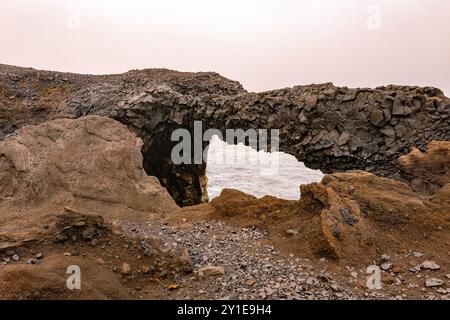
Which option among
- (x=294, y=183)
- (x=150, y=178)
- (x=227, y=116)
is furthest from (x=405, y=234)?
(x=294, y=183)

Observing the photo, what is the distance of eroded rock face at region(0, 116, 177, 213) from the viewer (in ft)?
48.6

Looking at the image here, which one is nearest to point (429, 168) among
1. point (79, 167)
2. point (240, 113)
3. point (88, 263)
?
point (88, 263)

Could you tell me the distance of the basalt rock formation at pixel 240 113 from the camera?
953 inches

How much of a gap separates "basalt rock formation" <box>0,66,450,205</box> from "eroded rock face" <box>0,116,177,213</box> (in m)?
13.6

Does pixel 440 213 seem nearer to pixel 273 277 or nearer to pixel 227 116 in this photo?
pixel 273 277

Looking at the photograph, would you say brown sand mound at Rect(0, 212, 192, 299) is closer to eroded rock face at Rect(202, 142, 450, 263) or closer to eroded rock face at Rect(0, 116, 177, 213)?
eroded rock face at Rect(202, 142, 450, 263)

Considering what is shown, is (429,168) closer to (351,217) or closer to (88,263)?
(351,217)

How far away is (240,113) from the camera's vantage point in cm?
2973

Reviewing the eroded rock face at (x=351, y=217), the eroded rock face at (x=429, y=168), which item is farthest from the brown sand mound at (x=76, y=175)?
the eroded rock face at (x=429, y=168)

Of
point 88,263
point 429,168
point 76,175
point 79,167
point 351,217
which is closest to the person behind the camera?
point 88,263

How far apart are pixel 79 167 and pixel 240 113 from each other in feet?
54.6

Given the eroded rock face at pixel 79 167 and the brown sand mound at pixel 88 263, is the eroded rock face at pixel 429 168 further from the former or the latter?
the brown sand mound at pixel 88 263

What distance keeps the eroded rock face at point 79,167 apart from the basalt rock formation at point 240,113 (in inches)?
537
